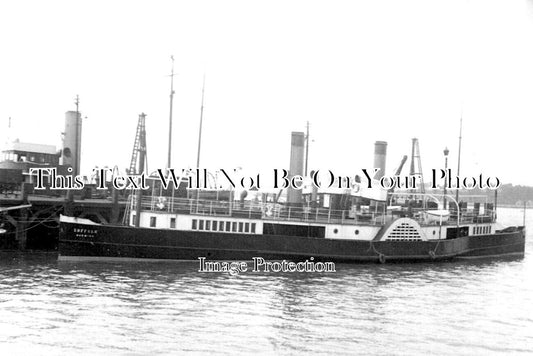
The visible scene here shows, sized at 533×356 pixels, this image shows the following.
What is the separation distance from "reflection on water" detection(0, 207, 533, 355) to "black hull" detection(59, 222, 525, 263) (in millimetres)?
767

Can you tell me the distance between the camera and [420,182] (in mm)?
39125

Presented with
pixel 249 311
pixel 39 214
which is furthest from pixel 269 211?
pixel 39 214

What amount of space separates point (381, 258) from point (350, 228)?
7.30 ft

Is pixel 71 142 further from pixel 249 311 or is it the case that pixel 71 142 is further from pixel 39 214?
pixel 249 311

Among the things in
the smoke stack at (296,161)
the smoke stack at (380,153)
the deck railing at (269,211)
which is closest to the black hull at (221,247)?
the deck railing at (269,211)

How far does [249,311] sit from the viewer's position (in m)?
16.8

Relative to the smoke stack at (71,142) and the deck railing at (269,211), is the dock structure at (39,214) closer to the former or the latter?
the deck railing at (269,211)

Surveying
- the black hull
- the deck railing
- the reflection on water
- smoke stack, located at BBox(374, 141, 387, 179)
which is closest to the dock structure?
the deck railing

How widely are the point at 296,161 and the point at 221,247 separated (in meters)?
7.07

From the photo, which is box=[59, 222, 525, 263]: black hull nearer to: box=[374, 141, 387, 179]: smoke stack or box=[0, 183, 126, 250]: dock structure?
box=[0, 183, 126, 250]: dock structure

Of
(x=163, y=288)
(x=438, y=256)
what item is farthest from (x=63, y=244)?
(x=438, y=256)

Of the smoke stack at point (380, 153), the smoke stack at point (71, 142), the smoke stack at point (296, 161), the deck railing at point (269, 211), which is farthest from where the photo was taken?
the smoke stack at point (71, 142)

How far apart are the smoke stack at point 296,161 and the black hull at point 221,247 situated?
3.59m

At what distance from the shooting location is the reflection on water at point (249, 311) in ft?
44.5
